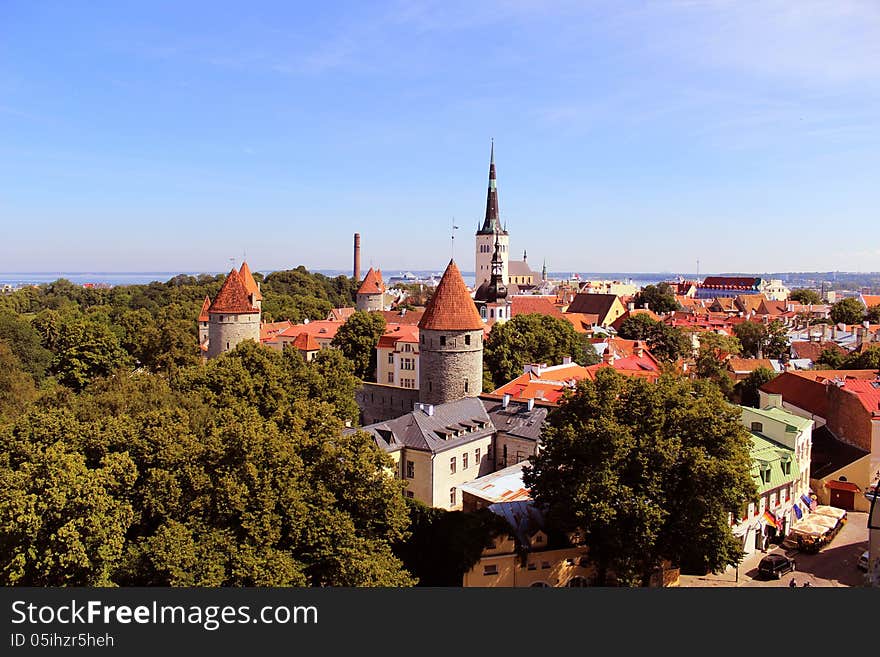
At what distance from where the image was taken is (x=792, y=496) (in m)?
25.3

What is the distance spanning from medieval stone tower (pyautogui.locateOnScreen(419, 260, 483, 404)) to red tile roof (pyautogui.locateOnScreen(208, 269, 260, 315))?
17189 mm

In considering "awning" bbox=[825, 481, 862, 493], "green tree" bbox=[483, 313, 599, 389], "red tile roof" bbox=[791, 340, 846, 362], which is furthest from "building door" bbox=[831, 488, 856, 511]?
"red tile roof" bbox=[791, 340, 846, 362]

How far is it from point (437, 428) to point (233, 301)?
23.5 meters

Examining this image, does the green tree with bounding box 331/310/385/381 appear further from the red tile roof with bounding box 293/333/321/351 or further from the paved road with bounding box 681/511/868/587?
the paved road with bounding box 681/511/868/587

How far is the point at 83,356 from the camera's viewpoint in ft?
151

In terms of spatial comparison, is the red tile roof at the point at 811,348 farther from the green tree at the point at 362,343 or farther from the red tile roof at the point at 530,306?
the green tree at the point at 362,343

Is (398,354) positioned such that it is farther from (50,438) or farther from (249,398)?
(50,438)

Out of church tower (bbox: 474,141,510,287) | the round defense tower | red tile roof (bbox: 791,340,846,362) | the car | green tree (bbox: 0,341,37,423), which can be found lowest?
the car

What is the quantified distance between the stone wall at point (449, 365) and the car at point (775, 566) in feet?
48.5

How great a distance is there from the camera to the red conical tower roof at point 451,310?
31.9 metres

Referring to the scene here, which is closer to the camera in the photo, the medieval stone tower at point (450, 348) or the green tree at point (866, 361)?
the medieval stone tower at point (450, 348)

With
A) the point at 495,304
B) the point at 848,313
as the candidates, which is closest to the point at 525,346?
the point at 495,304

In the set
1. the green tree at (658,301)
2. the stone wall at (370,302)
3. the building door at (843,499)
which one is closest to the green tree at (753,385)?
the building door at (843,499)

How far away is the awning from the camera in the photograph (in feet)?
88.8
